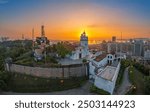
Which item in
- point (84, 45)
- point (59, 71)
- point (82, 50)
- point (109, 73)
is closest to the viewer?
point (109, 73)

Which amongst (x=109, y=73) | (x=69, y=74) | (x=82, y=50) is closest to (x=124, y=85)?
(x=109, y=73)

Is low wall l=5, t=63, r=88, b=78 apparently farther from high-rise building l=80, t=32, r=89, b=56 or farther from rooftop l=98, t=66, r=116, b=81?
high-rise building l=80, t=32, r=89, b=56

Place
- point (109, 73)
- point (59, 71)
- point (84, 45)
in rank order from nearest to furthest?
point (109, 73) → point (59, 71) → point (84, 45)

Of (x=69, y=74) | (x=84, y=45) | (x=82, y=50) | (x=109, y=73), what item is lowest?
(x=69, y=74)

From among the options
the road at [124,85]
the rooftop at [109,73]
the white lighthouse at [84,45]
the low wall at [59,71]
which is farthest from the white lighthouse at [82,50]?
the rooftop at [109,73]

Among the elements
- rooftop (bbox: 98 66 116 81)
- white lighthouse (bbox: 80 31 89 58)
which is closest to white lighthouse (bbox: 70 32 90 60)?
white lighthouse (bbox: 80 31 89 58)

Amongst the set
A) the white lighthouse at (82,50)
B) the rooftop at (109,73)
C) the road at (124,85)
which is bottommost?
Result: the road at (124,85)

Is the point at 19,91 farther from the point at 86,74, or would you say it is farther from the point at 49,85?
the point at 86,74

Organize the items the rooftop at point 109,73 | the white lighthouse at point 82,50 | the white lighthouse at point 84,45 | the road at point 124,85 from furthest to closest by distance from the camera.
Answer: the white lighthouse at point 84,45 < the white lighthouse at point 82,50 < the rooftop at point 109,73 < the road at point 124,85

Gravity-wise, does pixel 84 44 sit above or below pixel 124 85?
above

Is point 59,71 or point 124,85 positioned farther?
point 59,71

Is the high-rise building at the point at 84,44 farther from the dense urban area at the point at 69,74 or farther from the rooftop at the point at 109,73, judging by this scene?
the rooftop at the point at 109,73

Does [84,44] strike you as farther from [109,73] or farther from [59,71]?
[109,73]

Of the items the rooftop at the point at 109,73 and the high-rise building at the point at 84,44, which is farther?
the high-rise building at the point at 84,44
